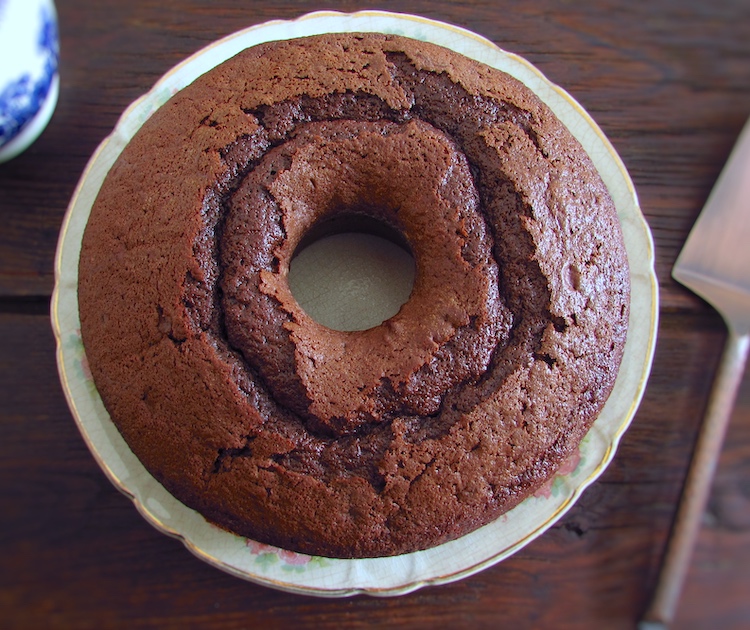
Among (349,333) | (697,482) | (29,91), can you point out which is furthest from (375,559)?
(29,91)

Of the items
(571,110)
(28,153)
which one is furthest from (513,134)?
(28,153)

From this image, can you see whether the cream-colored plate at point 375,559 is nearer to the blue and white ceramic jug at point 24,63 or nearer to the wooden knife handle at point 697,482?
the blue and white ceramic jug at point 24,63

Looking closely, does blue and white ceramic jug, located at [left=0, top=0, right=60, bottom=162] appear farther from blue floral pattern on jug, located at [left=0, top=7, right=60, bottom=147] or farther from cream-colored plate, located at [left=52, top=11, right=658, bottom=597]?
cream-colored plate, located at [left=52, top=11, right=658, bottom=597]

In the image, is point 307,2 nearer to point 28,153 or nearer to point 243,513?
point 28,153

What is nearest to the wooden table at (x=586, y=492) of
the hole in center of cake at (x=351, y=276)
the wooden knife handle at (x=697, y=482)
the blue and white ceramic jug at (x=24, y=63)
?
the wooden knife handle at (x=697, y=482)

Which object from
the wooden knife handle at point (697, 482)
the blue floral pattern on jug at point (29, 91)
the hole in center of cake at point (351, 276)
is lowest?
the wooden knife handle at point (697, 482)

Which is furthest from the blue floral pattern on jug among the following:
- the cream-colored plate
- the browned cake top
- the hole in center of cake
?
the hole in center of cake
